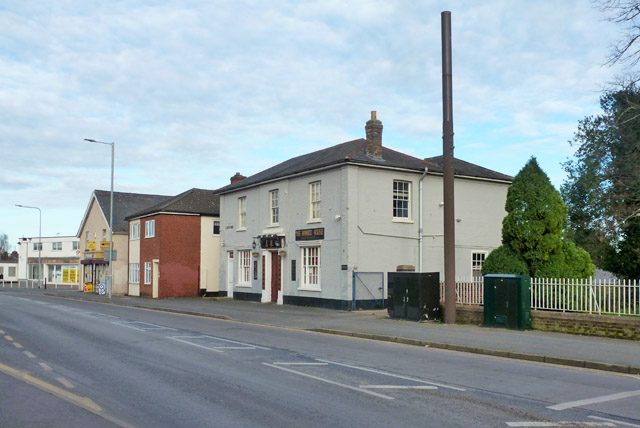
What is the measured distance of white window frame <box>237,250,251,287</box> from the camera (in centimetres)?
3397

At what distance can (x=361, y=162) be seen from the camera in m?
26.5

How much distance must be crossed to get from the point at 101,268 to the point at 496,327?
42327 mm

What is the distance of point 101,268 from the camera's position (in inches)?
2100

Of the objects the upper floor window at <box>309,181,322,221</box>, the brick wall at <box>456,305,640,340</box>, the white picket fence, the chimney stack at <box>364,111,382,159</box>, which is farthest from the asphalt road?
the chimney stack at <box>364,111,382,159</box>

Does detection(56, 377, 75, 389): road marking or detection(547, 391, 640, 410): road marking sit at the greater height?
detection(56, 377, 75, 389): road marking

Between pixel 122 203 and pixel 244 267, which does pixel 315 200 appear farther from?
pixel 122 203

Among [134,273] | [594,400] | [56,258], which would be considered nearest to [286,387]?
[594,400]

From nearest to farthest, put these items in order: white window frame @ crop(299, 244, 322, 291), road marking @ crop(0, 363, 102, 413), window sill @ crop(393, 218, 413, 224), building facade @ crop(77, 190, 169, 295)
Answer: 1. road marking @ crop(0, 363, 102, 413)
2. window sill @ crop(393, 218, 413, 224)
3. white window frame @ crop(299, 244, 322, 291)
4. building facade @ crop(77, 190, 169, 295)

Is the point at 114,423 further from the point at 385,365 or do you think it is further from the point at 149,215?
the point at 149,215

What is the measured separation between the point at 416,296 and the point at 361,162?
8.02 metres

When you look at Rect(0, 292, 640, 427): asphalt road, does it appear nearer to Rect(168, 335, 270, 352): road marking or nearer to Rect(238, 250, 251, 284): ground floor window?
Rect(168, 335, 270, 352): road marking

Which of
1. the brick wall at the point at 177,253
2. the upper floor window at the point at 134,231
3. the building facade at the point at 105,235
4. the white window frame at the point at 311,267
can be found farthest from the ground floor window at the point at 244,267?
the building facade at the point at 105,235

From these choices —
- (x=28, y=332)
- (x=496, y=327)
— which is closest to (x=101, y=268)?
(x=28, y=332)

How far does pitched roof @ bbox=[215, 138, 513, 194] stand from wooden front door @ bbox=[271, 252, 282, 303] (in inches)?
153
